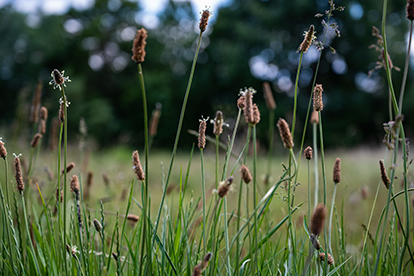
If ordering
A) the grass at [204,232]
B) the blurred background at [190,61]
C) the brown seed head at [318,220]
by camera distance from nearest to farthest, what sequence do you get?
the brown seed head at [318,220] → the grass at [204,232] → the blurred background at [190,61]

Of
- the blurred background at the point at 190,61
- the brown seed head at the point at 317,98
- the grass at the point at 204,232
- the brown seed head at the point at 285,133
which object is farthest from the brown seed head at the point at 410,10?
the blurred background at the point at 190,61

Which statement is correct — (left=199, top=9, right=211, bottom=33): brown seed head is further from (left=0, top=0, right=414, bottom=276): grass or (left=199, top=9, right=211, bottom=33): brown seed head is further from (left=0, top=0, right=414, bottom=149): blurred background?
(left=0, top=0, right=414, bottom=149): blurred background

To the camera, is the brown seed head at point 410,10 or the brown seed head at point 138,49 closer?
the brown seed head at point 138,49

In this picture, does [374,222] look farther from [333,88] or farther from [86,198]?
[333,88]

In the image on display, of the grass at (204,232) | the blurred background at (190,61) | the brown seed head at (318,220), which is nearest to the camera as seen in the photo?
the brown seed head at (318,220)

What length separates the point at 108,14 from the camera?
18.3m

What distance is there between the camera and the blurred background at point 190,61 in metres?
14.1

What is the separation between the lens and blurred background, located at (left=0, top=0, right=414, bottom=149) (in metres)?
14.1

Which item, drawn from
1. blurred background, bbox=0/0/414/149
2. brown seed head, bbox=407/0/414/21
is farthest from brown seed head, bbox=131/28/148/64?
blurred background, bbox=0/0/414/149

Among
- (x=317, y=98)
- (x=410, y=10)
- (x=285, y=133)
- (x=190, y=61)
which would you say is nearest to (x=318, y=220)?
(x=285, y=133)

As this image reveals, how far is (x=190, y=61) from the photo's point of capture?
16.4 m

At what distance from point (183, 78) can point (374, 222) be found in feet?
47.6

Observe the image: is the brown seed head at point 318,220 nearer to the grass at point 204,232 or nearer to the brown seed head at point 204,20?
the grass at point 204,232

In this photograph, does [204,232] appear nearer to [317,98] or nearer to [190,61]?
[317,98]
